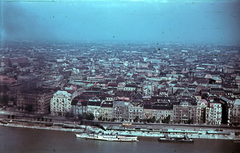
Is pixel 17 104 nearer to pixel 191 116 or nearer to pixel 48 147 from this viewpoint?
pixel 48 147

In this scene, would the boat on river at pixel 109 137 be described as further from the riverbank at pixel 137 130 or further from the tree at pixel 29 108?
the tree at pixel 29 108

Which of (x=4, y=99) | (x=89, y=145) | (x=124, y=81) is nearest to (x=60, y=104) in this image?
(x=4, y=99)

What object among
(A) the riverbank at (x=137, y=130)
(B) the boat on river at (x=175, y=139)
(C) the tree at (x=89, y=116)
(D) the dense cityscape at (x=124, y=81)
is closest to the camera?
(B) the boat on river at (x=175, y=139)

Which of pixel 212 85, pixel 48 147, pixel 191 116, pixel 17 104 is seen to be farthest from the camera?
pixel 212 85

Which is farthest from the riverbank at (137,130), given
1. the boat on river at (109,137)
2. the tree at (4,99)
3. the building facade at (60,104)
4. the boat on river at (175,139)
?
the tree at (4,99)

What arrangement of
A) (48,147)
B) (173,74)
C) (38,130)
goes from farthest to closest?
(173,74), (38,130), (48,147)

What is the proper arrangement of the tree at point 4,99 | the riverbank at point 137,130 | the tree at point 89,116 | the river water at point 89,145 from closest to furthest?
the river water at point 89,145 → the riverbank at point 137,130 → the tree at point 89,116 → the tree at point 4,99

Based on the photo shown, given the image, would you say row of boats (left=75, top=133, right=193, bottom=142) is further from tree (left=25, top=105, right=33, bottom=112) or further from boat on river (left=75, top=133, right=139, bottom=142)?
tree (left=25, top=105, right=33, bottom=112)

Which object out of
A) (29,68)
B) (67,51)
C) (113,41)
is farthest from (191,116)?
(67,51)
